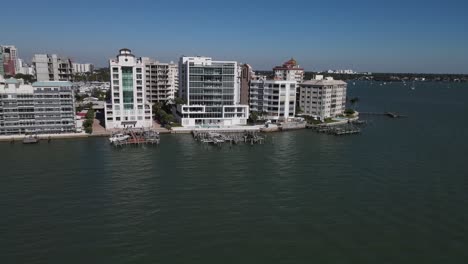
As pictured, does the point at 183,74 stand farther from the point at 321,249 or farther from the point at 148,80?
the point at 321,249

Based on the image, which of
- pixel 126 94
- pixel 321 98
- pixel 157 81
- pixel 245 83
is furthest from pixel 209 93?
pixel 321 98

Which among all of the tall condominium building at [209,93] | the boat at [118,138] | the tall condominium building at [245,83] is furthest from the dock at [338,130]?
the boat at [118,138]

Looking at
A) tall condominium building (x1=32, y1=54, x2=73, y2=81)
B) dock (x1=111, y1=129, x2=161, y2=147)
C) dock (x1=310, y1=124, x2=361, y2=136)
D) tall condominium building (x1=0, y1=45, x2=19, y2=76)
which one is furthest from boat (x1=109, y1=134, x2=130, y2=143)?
tall condominium building (x1=0, y1=45, x2=19, y2=76)

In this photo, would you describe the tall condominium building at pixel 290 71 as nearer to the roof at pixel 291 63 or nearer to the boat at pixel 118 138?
the roof at pixel 291 63

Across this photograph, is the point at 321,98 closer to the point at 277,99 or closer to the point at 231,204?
the point at 277,99

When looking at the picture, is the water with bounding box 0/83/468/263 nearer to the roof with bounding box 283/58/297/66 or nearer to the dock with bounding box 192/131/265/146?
the dock with bounding box 192/131/265/146

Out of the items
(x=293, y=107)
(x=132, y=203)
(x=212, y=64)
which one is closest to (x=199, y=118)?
(x=212, y=64)
